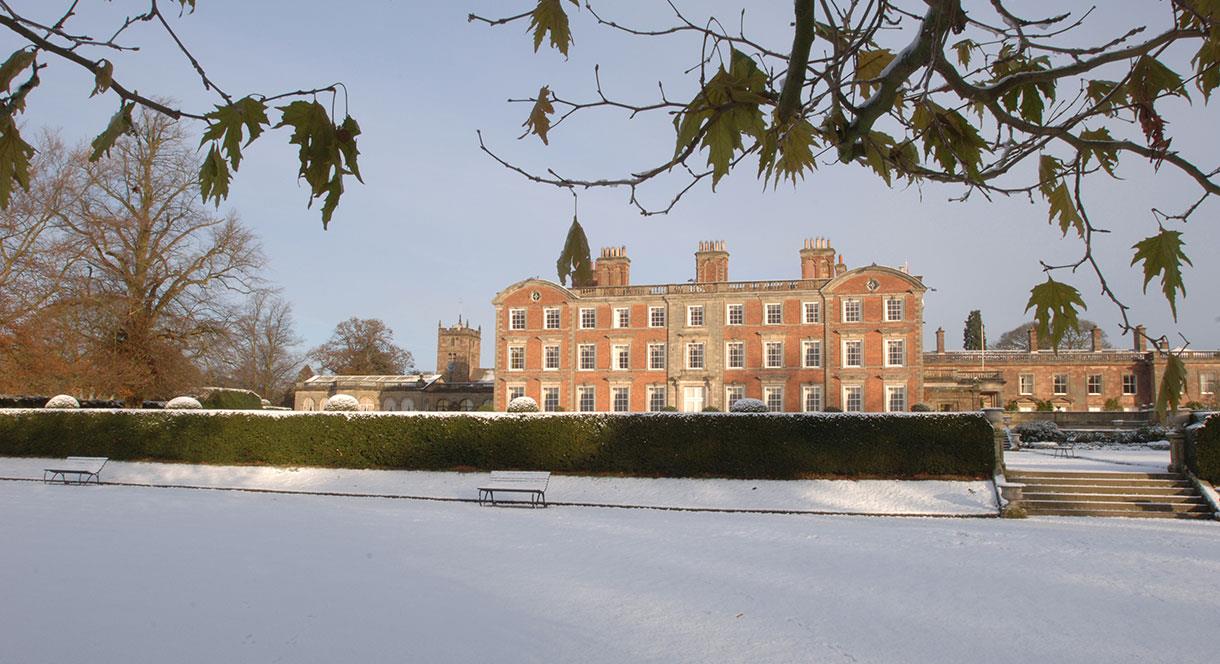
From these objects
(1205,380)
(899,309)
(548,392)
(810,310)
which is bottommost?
(548,392)

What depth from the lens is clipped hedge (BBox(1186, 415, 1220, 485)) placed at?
16266mm

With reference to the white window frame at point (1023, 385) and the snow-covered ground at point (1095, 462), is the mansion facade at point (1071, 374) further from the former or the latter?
the snow-covered ground at point (1095, 462)

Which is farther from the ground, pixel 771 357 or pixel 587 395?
pixel 771 357

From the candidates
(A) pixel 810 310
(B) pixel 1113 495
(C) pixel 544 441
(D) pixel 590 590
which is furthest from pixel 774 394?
(D) pixel 590 590

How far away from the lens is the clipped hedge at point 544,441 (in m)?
18.0

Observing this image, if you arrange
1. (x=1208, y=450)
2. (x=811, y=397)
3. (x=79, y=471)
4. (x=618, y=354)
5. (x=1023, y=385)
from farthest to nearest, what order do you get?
(x=1023, y=385), (x=618, y=354), (x=811, y=397), (x=79, y=471), (x=1208, y=450)

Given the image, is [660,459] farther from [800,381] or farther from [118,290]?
[800,381]

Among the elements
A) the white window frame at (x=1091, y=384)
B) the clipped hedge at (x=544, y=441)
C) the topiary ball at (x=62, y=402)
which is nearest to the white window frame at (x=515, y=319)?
the topiary ball at (x=62, y=402)

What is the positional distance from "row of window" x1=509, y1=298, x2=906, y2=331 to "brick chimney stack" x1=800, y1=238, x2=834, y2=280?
2626 millimetres

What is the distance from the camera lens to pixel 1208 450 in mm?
16328

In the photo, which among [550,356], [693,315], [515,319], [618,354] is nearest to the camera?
[693,315]

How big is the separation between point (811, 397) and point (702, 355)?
5.85m

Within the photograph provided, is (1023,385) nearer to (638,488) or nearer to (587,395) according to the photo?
(587,395)

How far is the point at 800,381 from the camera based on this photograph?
40438 mm
